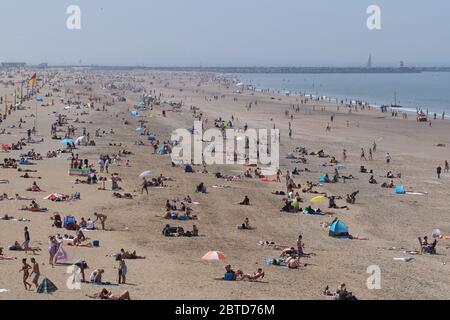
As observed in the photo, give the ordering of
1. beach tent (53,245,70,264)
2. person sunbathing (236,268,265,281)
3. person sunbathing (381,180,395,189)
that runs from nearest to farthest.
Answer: person sunbathing (236,268,265,281)
beach tent (53,245,70,264)
person sunbathing (381,180,395,189)

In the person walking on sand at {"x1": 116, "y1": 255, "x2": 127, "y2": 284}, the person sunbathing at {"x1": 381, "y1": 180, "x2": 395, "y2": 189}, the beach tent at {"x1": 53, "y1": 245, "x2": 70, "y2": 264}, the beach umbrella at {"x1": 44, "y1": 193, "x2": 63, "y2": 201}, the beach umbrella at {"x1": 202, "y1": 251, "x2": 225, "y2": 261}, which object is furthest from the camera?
the person sunbathing at {"x1": 381, "y1": 180, "x2": 395, "y2": 189}

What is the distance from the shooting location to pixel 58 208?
75.7ft

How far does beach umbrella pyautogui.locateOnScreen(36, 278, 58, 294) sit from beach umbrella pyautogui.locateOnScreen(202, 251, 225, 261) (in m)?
4.66

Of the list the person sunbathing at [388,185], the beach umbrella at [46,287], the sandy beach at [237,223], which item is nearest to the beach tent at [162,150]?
the sandy beach at [237,223]

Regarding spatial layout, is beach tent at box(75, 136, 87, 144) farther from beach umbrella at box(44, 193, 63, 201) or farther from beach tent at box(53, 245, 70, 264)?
beach tent at box(53, 245, 70, 264)

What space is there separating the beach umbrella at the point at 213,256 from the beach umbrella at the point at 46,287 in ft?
15.3

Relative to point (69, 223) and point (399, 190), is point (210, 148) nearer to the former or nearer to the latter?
point (399, 190)

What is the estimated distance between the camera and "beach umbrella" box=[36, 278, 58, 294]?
14.0 metres

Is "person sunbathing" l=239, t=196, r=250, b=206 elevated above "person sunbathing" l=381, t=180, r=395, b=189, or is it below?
above

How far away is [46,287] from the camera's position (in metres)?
14.0

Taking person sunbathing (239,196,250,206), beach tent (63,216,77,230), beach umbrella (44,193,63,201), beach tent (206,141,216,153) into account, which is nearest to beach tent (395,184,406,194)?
person sunbathing (239,196,250,206)

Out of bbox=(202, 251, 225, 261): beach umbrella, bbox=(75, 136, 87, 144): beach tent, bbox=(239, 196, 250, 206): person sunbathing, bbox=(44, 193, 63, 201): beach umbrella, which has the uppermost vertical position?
bbox=(75, 136, 87, 144): beach tent

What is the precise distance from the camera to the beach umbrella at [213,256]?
17.6 meters
